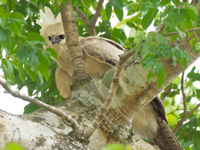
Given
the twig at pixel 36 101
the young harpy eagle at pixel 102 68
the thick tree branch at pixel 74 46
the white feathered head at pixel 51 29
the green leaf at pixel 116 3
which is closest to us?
the twig at pixel 36 101

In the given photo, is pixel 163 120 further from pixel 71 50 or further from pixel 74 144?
pixel 74 144

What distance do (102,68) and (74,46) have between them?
2.72 ft

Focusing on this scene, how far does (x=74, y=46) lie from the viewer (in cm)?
394

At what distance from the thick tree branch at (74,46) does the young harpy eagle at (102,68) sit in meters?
0.72

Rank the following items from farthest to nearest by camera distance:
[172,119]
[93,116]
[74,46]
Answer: [172,119] → [74,46] → [93,116]

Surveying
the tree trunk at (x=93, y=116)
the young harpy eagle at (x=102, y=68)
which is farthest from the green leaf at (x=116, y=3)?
the young harpy eagle at (x=102, y=68)

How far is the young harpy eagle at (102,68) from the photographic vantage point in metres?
3.92

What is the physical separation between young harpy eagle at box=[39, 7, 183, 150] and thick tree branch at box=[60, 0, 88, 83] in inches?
28.2

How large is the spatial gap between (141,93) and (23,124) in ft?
→ 3.61

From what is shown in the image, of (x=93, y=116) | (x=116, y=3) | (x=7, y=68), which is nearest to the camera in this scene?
(x=7, y=68)

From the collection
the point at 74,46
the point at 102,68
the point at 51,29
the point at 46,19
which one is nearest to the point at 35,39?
the point at 74,46

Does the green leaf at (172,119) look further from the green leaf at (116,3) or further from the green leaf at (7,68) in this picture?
the green leaf at (7,68)

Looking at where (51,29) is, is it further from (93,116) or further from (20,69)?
(20,69)

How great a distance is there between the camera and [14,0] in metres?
3.56
